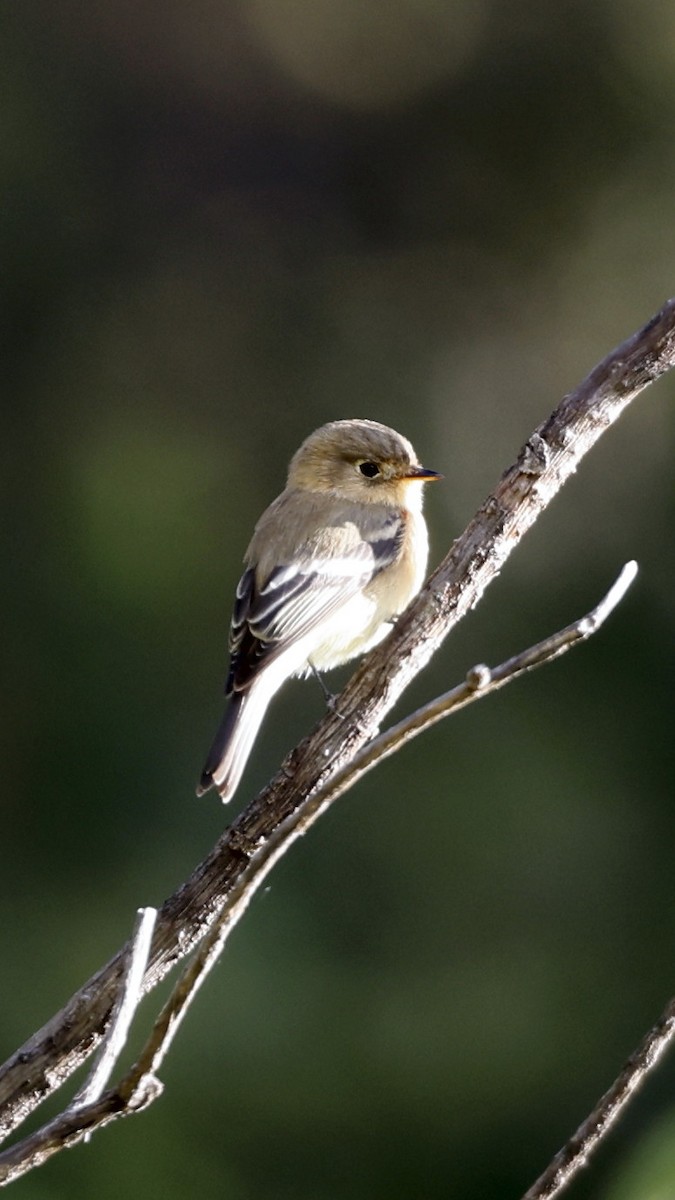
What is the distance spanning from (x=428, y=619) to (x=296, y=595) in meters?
1.27

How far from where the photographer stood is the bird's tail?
3.05 m

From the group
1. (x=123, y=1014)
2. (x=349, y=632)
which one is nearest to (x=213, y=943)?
(x=123, y=1014)

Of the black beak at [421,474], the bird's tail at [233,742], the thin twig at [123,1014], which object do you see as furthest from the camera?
the black beak at [421,474]

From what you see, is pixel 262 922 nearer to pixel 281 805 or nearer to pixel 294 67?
pixel 281 805

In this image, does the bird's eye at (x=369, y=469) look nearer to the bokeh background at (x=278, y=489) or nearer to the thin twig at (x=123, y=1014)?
the bokeh background at (x=278, y=489)

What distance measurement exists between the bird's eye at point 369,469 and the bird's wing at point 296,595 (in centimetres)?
19

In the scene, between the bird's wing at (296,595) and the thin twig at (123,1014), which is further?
the bird's wing at (296,595)

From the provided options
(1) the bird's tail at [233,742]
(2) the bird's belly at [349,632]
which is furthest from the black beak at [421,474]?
(1) the bird's tail at [233,742]

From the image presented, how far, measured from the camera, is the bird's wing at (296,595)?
11.3 feet

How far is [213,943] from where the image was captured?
169 centimetres

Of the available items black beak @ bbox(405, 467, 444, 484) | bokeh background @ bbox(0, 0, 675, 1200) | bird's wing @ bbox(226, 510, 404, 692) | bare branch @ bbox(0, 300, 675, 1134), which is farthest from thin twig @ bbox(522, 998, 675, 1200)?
bokeh background @ bbox(0, 0, 675, 1200)

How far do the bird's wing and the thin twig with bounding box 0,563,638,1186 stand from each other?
1.60 metres

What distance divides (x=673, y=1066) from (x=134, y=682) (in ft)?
8.53

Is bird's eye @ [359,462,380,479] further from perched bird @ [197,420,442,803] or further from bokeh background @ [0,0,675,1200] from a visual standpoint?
bokeh background @ [0,0,675,1200]
